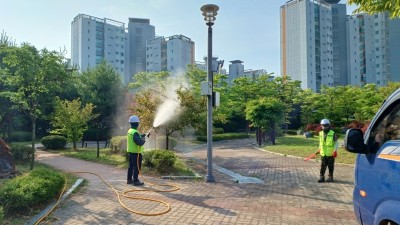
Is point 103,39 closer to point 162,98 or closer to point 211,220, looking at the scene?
point 162,98

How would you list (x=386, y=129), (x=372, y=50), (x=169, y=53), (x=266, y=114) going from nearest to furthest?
(x=386, y=129)
(x=266, y=114)
(x=372, y=50)
(x=169, y=53)

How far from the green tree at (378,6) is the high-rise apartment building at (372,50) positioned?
263 ft

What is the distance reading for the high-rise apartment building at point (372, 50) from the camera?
262 feet

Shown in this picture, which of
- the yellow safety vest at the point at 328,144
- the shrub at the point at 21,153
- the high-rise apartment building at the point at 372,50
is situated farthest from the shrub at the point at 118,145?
the high-rise apartment building at the point at 372,50

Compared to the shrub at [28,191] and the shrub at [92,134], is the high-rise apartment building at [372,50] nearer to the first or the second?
the shrub at [92,134]

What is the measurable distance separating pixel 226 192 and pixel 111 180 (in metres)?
3.46

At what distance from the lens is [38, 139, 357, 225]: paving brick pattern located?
18.7ft

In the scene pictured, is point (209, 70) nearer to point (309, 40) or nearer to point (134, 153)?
point (134, 153)

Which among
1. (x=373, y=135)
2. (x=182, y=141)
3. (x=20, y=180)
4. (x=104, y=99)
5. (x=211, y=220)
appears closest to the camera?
(x=373, y=135)

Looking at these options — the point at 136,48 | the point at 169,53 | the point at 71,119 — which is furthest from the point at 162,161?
the point at 136,48

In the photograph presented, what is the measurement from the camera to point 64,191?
7.59m

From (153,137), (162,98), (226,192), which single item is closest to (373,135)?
(226,192)

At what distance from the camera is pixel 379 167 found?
2.99 metres

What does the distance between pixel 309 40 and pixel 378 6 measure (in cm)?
7618
